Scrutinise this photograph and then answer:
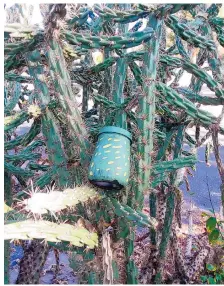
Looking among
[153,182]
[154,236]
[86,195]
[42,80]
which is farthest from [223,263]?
[42,80]

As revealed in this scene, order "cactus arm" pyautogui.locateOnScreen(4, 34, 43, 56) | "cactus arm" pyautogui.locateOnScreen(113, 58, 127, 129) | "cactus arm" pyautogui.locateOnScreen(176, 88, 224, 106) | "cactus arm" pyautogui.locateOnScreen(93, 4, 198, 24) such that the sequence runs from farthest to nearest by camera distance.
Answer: "cactus arm" pyautogui.locateOnScreen(113, 58, 127, 129)
"cactus arm" pyautogui.locateOnScreen(176, 88, 224, 106)
"cactus arm" pyautogui.locateOnScreen(93, 4, 198, 24)
"cactus arm" pyautogui.locateOnScreen(4, 34, 43, 56)

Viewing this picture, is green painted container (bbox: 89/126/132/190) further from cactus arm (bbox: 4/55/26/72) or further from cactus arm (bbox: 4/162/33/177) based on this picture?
cactus arm (bbox: 4/162/33/177)

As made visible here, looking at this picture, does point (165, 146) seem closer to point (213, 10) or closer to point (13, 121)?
point (213, 10)

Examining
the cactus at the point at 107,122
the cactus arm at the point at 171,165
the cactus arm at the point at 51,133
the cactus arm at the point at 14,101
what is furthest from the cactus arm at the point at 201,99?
the cactus arm at the point at 14,101

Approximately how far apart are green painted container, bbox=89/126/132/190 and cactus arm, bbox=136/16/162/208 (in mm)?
142

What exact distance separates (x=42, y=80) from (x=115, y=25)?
1.15m

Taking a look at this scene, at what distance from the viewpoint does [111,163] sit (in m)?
1.75

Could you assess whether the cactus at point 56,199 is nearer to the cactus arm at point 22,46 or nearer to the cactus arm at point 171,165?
the cactus arm at point 171,165

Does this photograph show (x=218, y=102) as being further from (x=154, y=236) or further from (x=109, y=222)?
(x=154, y=236)

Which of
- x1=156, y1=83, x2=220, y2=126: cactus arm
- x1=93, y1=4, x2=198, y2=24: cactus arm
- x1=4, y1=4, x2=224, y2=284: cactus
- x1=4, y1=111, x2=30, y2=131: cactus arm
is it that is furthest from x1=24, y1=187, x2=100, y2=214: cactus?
x1=93, y1=4, x2=198, y2=24: cactus arm

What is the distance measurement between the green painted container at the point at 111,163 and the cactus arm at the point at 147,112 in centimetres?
14

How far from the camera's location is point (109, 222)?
197cm

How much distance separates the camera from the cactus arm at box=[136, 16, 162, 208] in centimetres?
192

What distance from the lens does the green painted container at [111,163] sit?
68.9 inches
